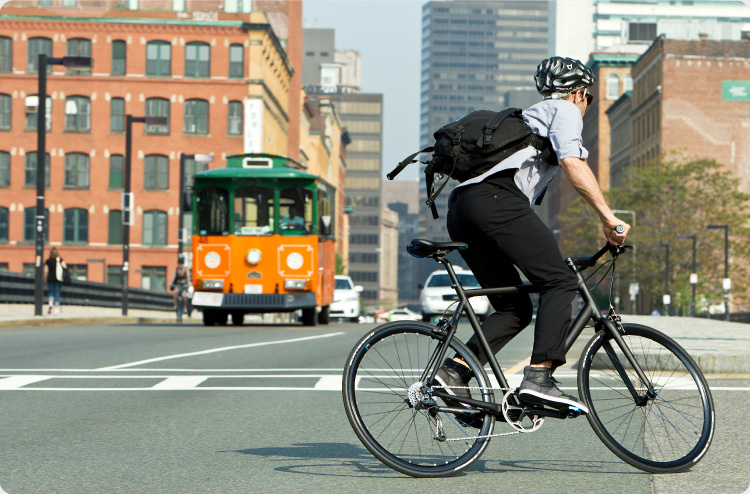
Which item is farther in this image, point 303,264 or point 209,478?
point 303,264

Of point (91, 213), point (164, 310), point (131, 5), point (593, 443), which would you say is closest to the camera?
point (593, 443)

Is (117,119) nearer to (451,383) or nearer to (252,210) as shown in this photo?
(252,210)

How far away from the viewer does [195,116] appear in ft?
254

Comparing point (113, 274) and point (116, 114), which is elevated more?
point (116, 114)

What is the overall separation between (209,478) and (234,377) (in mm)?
6060

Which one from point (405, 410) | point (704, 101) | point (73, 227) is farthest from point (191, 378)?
point (704, 101)

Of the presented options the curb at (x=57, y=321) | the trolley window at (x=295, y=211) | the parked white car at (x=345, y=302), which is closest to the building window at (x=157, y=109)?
the parked white car at (x=345, y=302)

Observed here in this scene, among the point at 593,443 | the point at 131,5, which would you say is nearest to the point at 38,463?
the point at 593,443

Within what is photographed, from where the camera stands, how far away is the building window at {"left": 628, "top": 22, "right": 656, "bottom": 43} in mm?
131250

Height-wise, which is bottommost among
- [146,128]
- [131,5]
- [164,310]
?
[164,310]

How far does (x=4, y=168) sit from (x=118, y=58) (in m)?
9.70

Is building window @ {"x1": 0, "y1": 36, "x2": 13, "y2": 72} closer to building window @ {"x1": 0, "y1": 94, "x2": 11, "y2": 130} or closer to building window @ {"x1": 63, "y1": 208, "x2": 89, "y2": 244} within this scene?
building window @ {"x1": 0, "y1": 94, "x2": 11, "y2": 130}

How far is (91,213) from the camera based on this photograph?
75.9m

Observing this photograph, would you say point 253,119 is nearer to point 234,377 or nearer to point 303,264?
point 303,264
